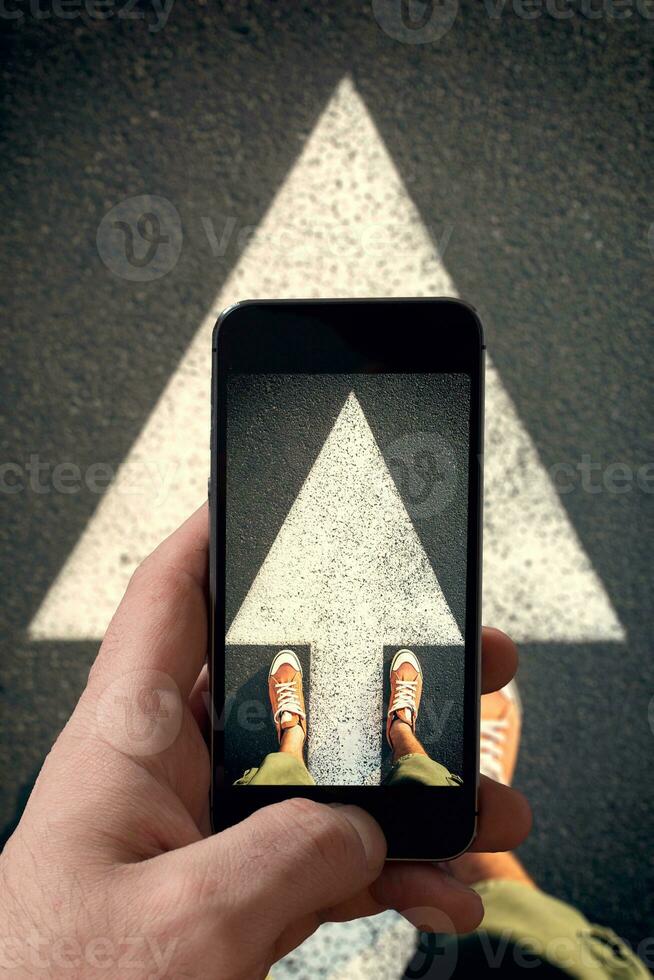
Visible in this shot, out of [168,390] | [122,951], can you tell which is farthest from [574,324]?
[122,951]

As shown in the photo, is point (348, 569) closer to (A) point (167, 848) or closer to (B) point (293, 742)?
(B) point (293, 742)

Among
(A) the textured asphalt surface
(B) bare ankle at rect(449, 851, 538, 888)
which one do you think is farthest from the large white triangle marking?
(B) bare ankle at rect(449, 851, 538, 888)

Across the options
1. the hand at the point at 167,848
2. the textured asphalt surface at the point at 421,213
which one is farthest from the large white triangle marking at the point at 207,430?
the hand at the point at 167,848

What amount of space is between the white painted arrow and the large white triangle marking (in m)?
0.41

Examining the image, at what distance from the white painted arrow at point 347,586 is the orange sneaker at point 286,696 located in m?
0.01

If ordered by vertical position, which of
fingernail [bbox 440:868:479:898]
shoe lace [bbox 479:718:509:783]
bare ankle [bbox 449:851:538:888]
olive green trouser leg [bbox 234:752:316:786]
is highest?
olive green trouser leg [bbox 234:752:316:786]

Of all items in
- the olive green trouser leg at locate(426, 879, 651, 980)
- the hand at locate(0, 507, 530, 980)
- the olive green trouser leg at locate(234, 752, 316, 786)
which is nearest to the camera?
the hand at locate(0, 507, 530, 980)

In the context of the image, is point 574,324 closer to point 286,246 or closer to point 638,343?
point 638,343

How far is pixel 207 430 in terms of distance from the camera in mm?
1084

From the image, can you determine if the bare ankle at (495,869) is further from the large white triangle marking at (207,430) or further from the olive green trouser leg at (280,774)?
the olive green trouser leg at (280,774)

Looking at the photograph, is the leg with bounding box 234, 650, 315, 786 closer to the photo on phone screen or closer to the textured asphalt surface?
the photo on phone screen

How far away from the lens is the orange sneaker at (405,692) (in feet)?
2.16

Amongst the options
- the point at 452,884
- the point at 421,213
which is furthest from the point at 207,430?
the point at 452,884

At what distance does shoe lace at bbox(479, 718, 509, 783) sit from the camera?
1.04m
